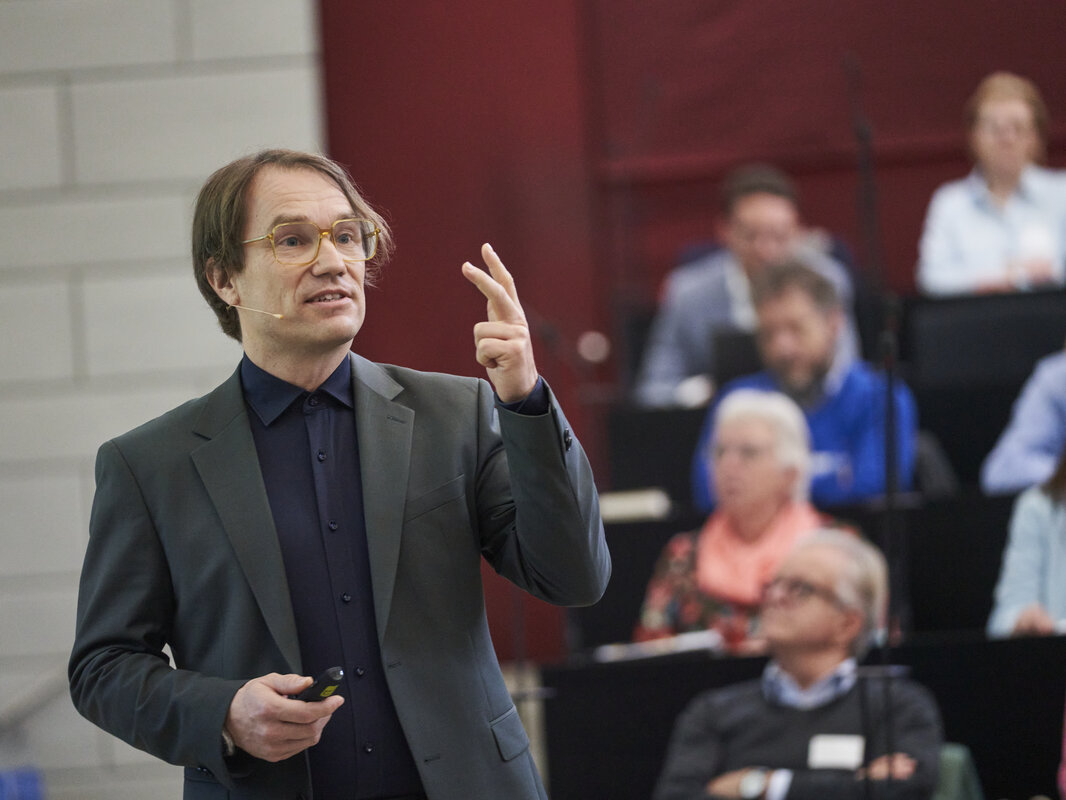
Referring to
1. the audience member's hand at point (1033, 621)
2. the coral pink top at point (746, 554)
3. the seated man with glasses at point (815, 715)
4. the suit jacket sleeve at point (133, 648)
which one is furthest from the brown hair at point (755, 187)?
the suit jacket sleeve at point (133, 648)

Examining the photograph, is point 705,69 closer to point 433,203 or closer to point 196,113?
point 433,203

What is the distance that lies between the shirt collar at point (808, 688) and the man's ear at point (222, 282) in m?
1.81

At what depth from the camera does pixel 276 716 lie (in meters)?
1.23

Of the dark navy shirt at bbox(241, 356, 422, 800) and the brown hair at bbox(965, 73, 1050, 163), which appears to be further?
the brown hair at bbox(965, 73, 1050, 163)

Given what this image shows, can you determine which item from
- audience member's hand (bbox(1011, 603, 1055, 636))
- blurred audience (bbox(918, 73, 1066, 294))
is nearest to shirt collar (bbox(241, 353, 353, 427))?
audience member's hand (bbox(1011, 603, 1055, 636))

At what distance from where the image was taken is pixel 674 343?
4.66m

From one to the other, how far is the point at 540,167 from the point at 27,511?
2382 millimetres

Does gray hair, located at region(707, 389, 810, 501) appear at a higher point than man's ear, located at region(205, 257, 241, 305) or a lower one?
lower

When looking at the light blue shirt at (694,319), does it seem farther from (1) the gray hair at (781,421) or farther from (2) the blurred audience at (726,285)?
(1) the gray hair at (781,421)

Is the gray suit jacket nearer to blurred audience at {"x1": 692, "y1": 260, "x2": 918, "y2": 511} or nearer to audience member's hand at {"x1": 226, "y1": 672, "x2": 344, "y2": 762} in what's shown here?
audience member's hand at {"x1": 226, "y1": 672, "x2": 344, "y2": 762}

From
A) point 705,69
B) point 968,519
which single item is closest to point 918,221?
point 705,69

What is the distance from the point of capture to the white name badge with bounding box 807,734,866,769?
274 cm

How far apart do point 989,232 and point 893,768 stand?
8.49 ft

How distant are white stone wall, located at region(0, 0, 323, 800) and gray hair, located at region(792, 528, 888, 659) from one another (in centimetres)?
172
